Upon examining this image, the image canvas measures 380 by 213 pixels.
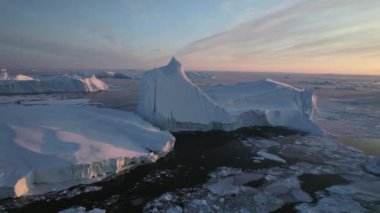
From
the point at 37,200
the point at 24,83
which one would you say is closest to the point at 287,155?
the point at 37,200

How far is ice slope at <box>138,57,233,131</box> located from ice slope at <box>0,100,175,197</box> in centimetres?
160

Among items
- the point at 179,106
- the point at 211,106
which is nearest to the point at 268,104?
the point at 211,106

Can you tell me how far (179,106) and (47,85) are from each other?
52.3 ft

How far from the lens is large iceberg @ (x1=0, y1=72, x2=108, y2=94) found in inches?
834

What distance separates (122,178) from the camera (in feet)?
21.2

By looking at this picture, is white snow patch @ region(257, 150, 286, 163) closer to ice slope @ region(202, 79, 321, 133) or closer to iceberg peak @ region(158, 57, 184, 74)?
ice slope @ region(202, 79, 321, 133)

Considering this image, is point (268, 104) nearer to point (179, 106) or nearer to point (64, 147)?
point (179, 106)

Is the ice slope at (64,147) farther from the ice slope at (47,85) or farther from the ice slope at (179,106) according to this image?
the ice slope at (47,85)

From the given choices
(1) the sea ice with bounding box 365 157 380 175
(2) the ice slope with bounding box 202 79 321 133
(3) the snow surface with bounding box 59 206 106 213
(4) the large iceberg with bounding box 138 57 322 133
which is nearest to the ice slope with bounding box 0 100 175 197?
(3) the snow surface with bounding box 59 206 106 213

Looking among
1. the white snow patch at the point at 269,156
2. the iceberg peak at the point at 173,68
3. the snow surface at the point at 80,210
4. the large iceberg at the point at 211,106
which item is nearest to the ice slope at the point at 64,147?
the snow surface at the point at 80,210

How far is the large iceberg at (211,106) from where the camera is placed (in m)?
10.6

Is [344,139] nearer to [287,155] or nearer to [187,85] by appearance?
[287,155]

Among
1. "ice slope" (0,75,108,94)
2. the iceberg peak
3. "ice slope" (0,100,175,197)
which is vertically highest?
the iceberg peak

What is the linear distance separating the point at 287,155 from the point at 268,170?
148 centimetres
